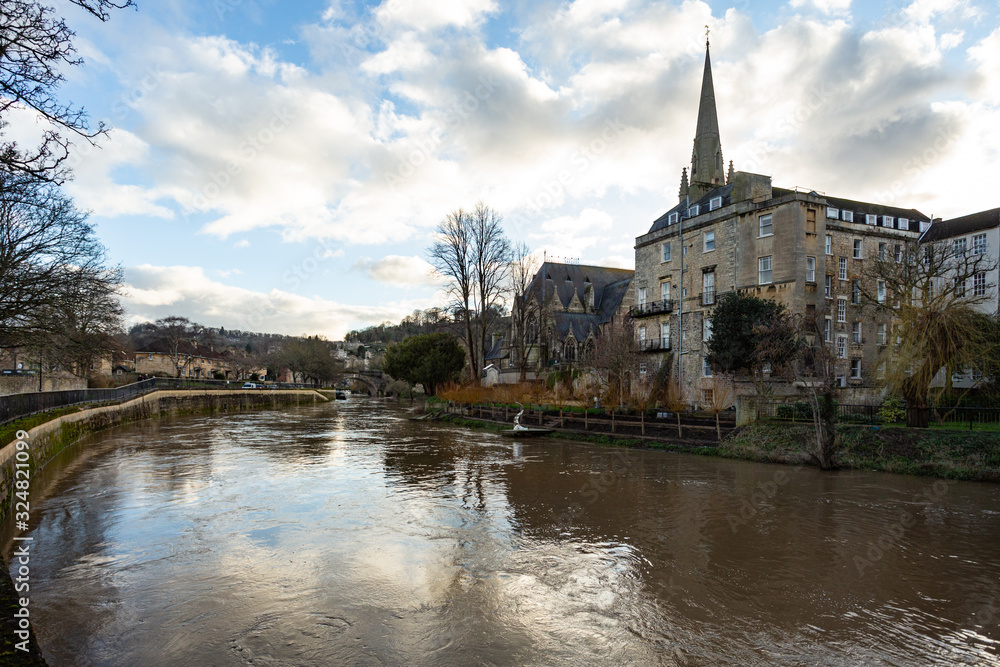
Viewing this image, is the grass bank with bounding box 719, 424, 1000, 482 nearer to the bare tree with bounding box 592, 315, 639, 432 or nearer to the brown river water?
the brown river water

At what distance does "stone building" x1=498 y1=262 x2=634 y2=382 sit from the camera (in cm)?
5294

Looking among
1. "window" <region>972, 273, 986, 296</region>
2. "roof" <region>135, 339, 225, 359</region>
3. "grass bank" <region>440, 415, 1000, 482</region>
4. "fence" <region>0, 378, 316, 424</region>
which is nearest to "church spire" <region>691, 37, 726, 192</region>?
"window" <region>972, 273, 986, 296</region>

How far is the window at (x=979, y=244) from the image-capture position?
32625 mm

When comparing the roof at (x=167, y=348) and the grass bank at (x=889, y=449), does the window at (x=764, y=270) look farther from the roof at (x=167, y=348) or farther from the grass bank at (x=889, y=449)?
A: the roof at (x=167, y=348)

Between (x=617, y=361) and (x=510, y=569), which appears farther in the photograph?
(x=617, y=361)

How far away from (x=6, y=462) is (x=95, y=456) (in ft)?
39.2

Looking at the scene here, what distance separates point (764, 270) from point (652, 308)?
28.8 ft

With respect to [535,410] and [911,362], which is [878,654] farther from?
[535,410]

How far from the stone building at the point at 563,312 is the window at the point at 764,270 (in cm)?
1402

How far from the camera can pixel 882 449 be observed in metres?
19.4

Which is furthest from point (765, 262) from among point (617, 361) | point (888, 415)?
point (888, 415)

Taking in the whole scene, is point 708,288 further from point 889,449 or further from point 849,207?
point 889,449

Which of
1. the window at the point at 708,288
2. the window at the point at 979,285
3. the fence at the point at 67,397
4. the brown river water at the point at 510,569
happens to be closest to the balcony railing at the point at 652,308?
the window at the point at 708,288

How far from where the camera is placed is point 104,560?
31.9ft
